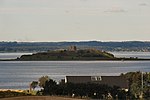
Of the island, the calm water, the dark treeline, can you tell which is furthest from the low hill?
the dark treeline

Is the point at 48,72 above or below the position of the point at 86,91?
above

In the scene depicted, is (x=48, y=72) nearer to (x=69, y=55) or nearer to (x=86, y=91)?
(x=86, y=91)

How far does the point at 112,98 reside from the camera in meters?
34.7

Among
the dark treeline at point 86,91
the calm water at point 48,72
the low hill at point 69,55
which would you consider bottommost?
the dark treeline at point 86,91

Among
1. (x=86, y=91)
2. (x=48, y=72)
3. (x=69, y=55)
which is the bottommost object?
(x=86, y=91)

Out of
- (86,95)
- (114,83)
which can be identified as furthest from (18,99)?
(114,83)

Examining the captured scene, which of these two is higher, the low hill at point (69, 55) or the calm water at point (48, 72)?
the low hill at point (69, 55)

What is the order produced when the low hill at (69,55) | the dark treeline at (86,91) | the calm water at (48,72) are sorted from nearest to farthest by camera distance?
the dark treeline at (86,91) → the calm water at (48,72) → the low hill at (69,55)

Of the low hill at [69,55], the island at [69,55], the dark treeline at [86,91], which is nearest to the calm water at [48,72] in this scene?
the dark treeline at [86,91]

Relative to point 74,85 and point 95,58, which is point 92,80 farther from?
point 95,58

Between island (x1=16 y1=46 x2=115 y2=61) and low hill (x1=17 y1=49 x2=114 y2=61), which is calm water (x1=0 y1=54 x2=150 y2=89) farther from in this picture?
island (x1=16 y1=46 x2=115 y2=61)

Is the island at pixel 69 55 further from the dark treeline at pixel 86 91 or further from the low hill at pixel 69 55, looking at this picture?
the dark treeline at pixel 86 91

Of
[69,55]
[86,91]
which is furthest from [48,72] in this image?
[69,55]

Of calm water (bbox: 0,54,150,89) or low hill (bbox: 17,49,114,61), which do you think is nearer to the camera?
calm water (bbox: 0,54,150,89)
